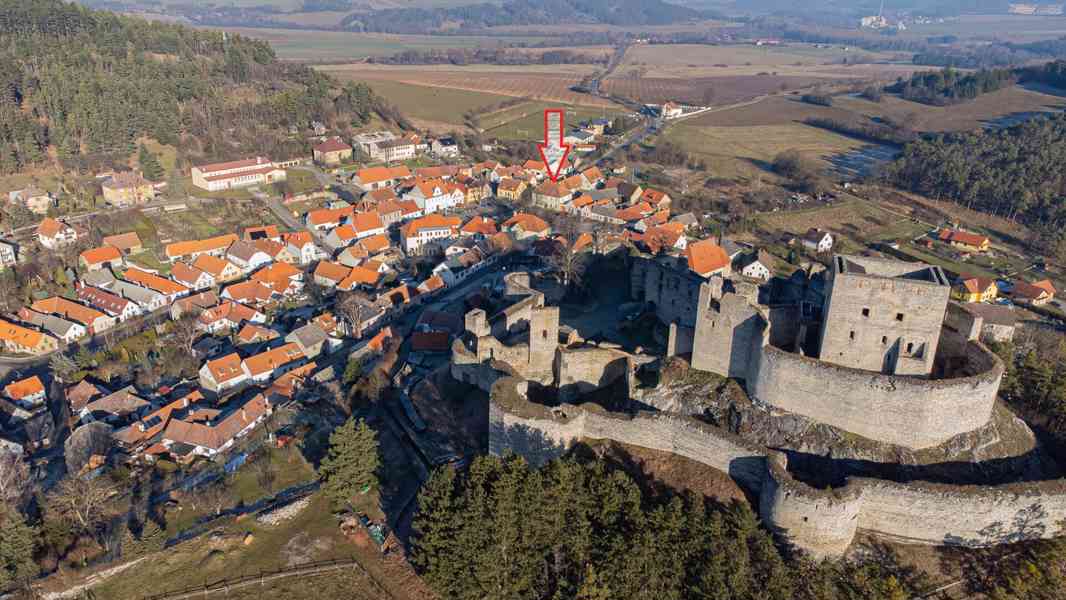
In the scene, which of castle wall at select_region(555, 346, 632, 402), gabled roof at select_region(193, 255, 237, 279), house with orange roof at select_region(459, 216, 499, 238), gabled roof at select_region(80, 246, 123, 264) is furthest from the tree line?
gabled roof at select_region(80, 246, 123, 264)

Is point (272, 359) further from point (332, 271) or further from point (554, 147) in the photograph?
point (554, 147)

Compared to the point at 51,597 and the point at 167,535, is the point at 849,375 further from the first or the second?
the point at 51,597

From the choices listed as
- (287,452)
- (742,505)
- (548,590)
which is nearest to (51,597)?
(287,452)

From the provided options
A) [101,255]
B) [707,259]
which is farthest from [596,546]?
[101,255]

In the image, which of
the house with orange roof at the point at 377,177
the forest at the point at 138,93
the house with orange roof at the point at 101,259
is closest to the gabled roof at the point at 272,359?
the house with orange roof at the point at 101,259

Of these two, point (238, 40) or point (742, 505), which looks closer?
point (742, 505)

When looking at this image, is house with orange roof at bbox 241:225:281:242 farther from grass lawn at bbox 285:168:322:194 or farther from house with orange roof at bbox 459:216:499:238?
house with orange roof at bbox 459:216:499:238

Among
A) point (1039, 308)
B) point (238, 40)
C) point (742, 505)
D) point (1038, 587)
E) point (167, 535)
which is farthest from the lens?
point (238, 40)
